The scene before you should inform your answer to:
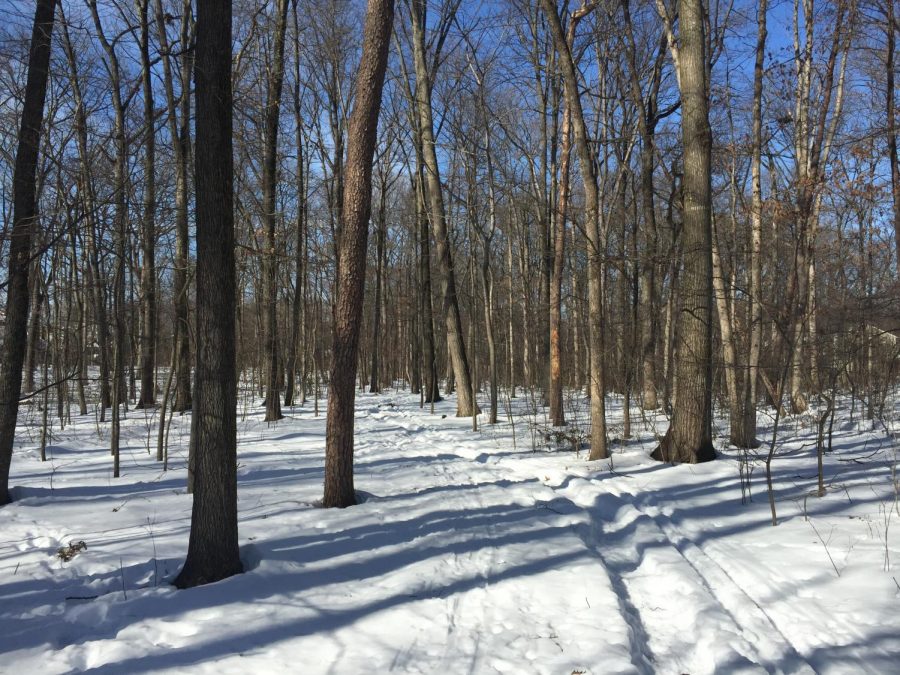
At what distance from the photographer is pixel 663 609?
3.94 m

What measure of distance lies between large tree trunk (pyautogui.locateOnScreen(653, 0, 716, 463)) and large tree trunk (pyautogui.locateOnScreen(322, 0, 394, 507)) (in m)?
4.78

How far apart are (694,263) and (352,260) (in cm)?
512

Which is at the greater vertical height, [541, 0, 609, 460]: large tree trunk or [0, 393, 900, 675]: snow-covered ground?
[541, 0, 609, 460]: large tree trunk

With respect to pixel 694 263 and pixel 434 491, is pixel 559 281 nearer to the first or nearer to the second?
pixel 694 263

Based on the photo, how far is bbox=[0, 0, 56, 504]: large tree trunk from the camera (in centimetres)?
708

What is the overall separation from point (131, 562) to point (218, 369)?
187 centimetres

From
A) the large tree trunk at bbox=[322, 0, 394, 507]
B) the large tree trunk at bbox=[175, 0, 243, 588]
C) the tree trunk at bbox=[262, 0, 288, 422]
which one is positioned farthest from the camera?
the tree trunk at bbox=[262, 0, 288, 422]

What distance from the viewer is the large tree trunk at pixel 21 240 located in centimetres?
708

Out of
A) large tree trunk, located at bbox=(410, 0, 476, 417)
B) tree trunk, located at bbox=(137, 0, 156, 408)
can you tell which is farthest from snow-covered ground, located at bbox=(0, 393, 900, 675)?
large tree trunk, located at bbox=(410, 0, 476, 417)

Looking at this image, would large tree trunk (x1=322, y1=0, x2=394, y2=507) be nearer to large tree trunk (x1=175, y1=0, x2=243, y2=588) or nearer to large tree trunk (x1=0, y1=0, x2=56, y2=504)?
large tree trunk (x1=175, y1=0, x2=243, y2=588)

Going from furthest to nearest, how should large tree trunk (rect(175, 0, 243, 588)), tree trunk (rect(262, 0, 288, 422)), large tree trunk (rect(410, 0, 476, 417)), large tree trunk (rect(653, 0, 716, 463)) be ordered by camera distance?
large tree trunk (rect(410, 0, 476, 417)) < tree trunk (rect(262, 0, 288, 422)) < large tree trunk (rect(653, 0, 716, 463)) < large tree trunk (rect(175, 0, 243, 588))

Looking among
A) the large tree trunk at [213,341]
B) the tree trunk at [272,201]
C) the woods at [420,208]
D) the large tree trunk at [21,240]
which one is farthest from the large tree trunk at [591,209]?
the tree trunk at [272,201]

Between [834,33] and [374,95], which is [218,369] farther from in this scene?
[834,33]

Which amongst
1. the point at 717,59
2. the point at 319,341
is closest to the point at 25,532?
the point at 717,59
